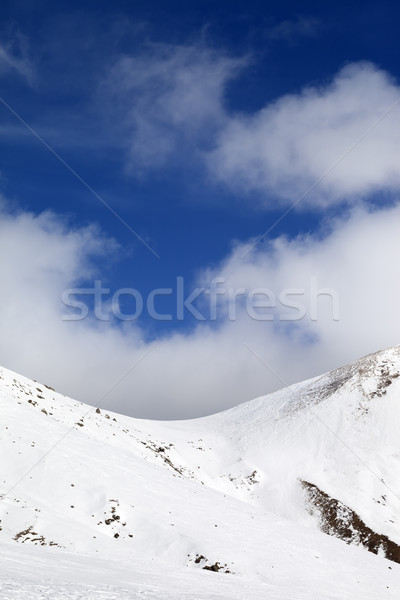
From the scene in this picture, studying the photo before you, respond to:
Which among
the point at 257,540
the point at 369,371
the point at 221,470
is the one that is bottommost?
the point at 257,540

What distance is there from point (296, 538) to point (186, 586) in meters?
11.3

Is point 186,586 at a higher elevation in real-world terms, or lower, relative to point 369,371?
lower

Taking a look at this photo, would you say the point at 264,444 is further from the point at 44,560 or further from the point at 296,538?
the point at 44,560

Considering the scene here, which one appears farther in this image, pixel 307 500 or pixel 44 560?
pixel 307 500

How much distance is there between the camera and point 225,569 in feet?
57.5

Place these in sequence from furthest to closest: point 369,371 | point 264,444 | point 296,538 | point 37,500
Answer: point 369,371
point 264,444
point 296,538
point 37,500

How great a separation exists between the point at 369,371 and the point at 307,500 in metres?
22.6

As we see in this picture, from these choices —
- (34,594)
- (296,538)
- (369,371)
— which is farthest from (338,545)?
(369,371)

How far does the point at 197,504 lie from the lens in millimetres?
23547

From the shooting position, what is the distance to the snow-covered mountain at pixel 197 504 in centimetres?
1375

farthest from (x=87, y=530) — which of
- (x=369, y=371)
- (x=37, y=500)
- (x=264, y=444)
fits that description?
(x=369, y=371)

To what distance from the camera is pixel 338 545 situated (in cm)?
2248

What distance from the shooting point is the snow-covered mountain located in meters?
13.8

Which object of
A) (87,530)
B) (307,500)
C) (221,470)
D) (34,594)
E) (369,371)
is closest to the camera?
(34,594)
